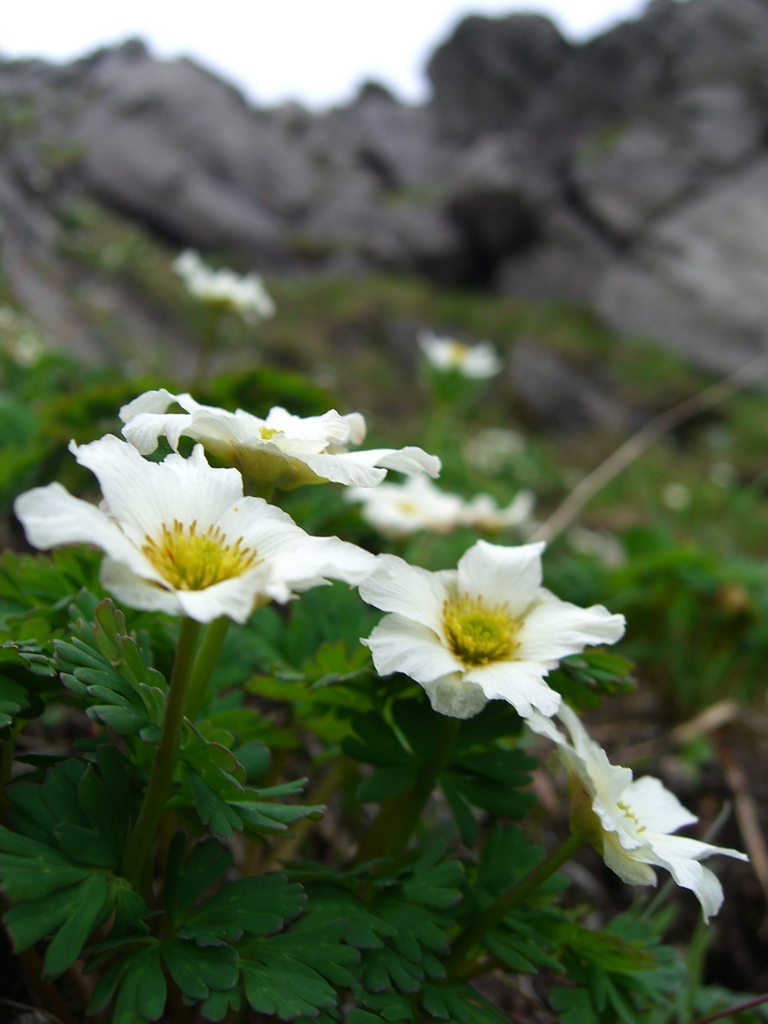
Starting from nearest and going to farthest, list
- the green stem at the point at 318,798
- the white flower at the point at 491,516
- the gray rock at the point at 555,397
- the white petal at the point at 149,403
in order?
the white petal at the point at 149,403
the green stem at the point at 318,798
the white flower at the point at 491,516
the gray rock at the point at 555,397

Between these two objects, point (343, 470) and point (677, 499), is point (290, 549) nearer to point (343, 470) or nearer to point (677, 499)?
point (343, 470)

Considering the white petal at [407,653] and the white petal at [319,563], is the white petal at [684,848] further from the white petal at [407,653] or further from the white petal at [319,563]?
the white petal at [319,563]

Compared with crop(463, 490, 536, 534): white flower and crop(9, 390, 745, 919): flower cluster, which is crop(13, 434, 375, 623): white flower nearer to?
crop(9, 390, 745, 919): flower cluster

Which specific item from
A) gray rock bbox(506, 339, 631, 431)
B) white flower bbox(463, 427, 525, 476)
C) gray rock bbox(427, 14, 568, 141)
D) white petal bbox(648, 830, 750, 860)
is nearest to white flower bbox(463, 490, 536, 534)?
white petal bbox(648, 830, 750, 860)

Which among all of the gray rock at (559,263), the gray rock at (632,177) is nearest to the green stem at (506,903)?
the gray rock at (559,263)

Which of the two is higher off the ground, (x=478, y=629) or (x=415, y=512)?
(x=415, y=512)

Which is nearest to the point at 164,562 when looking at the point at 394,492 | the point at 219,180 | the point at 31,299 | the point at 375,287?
the point at 394,492

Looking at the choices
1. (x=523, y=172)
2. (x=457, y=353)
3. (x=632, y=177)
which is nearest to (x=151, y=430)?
(x=457, y=353)
